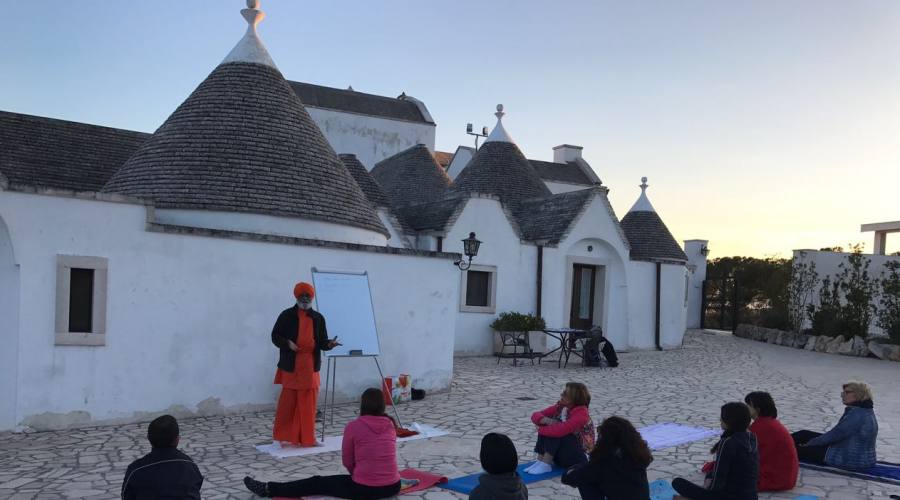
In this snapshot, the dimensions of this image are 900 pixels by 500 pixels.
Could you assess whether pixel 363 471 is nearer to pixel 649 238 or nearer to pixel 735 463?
pixel 735 463

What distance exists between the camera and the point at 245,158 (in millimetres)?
11742

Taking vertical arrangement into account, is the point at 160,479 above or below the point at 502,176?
below

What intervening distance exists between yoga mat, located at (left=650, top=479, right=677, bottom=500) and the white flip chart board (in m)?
3.94

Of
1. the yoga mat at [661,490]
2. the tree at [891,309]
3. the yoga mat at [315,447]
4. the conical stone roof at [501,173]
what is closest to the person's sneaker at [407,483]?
the yoga mat at [315,447]

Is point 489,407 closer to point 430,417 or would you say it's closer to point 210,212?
point 430,417

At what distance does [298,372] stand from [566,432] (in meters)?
3.07

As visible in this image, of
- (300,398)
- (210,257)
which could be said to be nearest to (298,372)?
(300,398)

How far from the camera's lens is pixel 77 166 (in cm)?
1483

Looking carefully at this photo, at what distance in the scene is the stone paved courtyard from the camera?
675 cm

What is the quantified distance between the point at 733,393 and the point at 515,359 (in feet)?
17.2

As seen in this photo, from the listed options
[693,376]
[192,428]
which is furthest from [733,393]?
[192,428]

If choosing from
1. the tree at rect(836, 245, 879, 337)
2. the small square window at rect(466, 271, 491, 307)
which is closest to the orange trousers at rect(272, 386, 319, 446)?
the small square window at rect(466, 271, 491, 307)

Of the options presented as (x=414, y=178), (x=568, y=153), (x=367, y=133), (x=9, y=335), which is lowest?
(x=9, y=335)

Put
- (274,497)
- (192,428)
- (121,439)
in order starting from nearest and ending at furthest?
1. (274,497)
2. (121,439)
3. (192,428)
